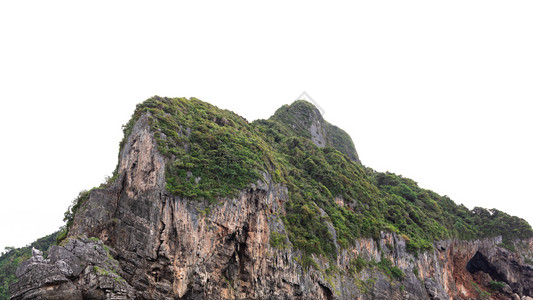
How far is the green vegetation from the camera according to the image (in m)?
26.2

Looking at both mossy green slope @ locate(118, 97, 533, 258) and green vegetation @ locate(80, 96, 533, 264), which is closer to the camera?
green vegetation @ locate(80, 96, 533, 264)

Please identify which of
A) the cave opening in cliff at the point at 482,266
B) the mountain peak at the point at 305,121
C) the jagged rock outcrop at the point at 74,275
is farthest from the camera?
the mountain peak at the point at 305,121

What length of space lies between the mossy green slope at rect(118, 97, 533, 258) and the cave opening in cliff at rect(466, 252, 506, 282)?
3.16 meters

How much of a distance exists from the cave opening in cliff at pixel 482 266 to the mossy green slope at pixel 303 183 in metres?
3.16

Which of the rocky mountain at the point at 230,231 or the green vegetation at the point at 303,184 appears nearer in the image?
the rocky mountain at the point at 230,231

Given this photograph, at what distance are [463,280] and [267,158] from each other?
1160 inches

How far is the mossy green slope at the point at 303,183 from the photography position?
26.3 meters

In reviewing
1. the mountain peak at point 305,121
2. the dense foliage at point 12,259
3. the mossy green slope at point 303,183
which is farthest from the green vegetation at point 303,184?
the dense foliage at point 12,259

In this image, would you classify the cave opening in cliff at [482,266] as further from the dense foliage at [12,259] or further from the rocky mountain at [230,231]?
the dense foliage at [12,259]

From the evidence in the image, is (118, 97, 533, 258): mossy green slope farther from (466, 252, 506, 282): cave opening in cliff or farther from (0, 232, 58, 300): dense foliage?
(0, 232, 58, 300): dense foliage

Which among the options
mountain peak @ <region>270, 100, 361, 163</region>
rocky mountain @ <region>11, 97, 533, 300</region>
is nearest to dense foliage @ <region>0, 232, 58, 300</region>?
rocky mountain @ <region>11, 97, 533, 300</region>

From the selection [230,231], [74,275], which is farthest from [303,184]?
[74,275]

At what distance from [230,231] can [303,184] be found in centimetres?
1310

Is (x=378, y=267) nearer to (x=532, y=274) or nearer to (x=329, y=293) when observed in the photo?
(x=329, y=293)
